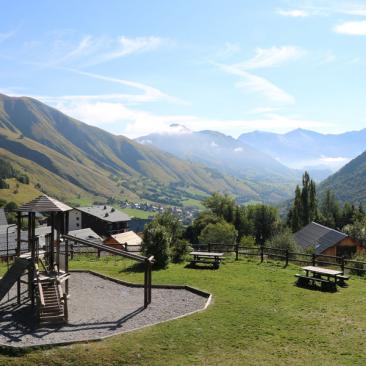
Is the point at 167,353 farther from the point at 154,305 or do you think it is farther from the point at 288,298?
the point at 288,298

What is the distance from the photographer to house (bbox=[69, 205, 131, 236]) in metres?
108

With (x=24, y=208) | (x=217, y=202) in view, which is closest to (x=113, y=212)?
(x=217, y=202)

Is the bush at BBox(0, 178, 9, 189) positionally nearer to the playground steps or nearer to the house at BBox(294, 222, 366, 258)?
the house at BBox(294, 222, 366, 258)

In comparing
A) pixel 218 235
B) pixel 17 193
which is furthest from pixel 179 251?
pixel 17 193

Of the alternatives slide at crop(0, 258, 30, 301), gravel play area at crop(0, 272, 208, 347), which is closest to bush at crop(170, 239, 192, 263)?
gravel play area at crop(0, 272, 208, 347)

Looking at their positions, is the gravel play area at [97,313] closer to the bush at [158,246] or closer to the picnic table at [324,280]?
the bush at [158,246]

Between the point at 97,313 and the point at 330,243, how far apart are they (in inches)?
1829

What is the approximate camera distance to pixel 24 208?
2162 centimetres

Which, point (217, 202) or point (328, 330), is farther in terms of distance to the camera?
point (217, 202)

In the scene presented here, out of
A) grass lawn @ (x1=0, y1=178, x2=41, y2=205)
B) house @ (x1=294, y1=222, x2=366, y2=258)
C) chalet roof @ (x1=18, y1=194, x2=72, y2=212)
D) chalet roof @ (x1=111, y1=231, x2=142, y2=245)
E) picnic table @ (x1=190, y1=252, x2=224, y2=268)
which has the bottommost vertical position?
chalet roof @ (x1=111, y1=231, x2=142, y2=245)

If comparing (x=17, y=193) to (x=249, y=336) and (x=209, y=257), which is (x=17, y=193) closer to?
(x=209, y=257)

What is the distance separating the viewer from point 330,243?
197 feet

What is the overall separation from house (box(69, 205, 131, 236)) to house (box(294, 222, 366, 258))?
5591cm

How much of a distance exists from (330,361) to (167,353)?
5.94 metres
